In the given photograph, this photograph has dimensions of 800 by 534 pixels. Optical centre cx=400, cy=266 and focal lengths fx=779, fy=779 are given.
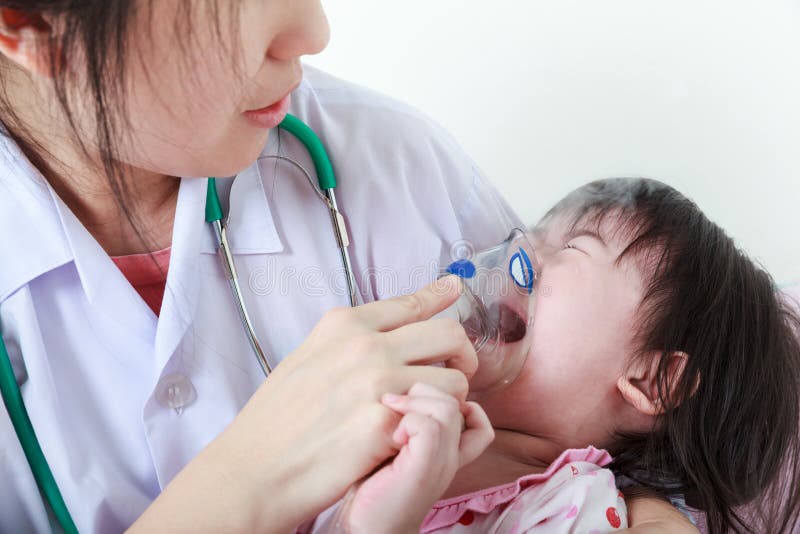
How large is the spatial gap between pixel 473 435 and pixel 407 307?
16 cm

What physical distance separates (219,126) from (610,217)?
2.19 feet

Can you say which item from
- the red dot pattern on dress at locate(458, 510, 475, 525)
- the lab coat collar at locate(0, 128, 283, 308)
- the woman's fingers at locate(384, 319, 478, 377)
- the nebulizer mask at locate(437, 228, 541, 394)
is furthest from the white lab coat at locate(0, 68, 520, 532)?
the red dot pattern on dress at locate(458, 510, 475, 525)

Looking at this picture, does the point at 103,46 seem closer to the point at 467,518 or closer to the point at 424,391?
the point at 424,391

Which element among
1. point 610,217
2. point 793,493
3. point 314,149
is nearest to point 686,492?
point 793,493

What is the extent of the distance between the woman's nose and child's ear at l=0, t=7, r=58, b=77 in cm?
21

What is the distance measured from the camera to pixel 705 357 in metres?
1.16

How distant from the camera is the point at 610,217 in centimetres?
123

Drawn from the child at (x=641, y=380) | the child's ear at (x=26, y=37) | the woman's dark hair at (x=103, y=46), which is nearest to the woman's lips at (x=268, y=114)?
the woman's dark hair at (x=103, y=46)

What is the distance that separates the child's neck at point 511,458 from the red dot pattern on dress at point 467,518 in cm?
7

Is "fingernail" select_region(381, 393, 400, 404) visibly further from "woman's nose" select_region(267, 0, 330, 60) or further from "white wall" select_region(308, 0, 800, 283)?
"white wall" select_region(308, 0, 800, 283)

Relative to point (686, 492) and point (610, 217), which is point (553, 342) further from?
point (686, 492)

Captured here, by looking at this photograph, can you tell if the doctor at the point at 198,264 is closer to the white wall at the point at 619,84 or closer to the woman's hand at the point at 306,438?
the woman's hand at the point at 306,438

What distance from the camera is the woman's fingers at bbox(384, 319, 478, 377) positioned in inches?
31.6

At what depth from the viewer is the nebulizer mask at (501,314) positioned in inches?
46.2
